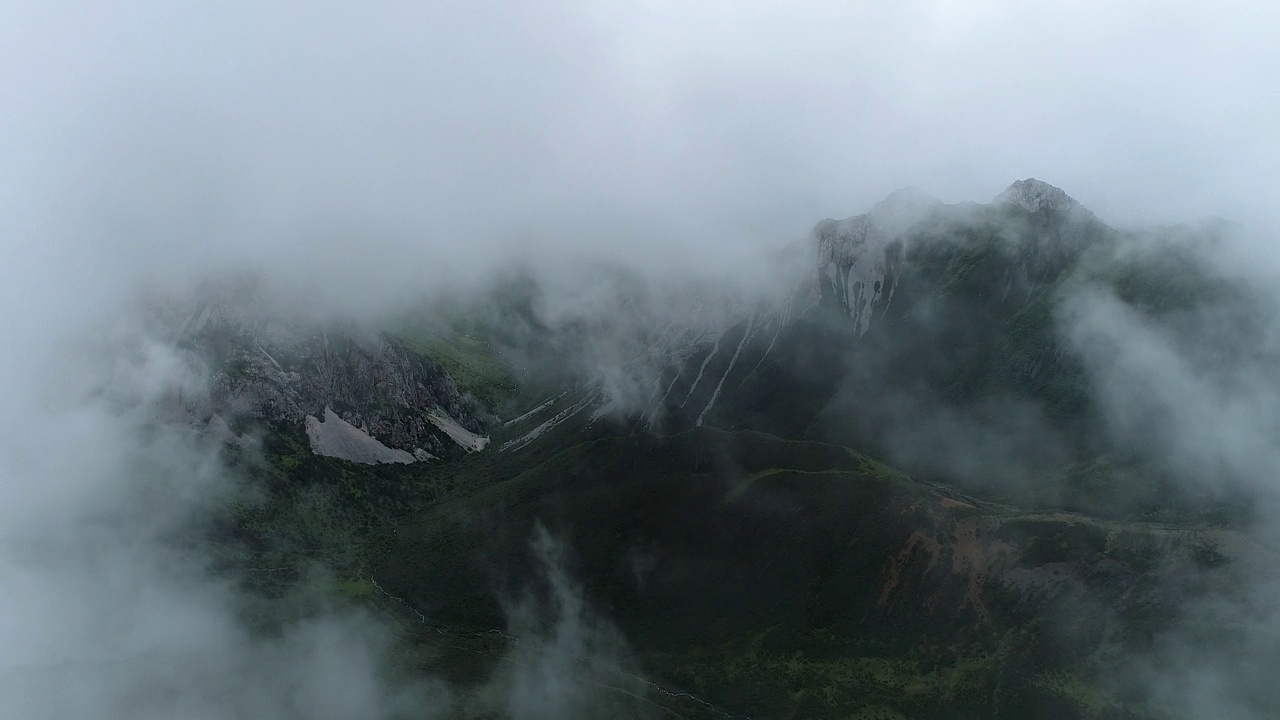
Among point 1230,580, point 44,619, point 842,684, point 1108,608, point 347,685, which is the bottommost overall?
point 44,619

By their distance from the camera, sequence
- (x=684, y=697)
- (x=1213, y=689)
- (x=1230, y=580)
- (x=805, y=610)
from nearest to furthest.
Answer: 1. (x=1213, y=689)
2. (x=1230, y=580)
3. (x=684, y=697)
4. (x=805, y=610)

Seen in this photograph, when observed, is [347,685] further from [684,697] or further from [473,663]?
[684,697]

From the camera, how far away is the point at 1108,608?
175 metres

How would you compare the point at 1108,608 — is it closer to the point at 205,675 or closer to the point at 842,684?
the point at 842,684

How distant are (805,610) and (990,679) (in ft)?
150

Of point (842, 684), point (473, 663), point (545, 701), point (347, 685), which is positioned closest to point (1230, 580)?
point (842, 684)

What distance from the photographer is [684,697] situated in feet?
605

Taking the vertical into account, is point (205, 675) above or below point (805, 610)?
below

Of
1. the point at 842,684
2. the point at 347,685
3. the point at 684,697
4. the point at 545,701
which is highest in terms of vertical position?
the point at 842,684

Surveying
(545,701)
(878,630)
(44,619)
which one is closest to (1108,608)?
(878,630)

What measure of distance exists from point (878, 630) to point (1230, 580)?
77694 millimetres

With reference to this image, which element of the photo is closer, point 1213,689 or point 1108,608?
point 1213,689

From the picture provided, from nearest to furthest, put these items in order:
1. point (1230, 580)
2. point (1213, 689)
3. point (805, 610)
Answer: point (1213, 689)
point (1230, 580)
point (805, 610)

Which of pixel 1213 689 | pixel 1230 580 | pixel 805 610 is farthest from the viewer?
pixel 805 610
